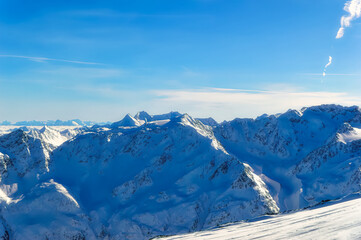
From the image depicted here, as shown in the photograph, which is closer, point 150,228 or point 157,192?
point 150,228

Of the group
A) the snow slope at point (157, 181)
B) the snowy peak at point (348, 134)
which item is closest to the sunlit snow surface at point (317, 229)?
the snow slope at point (157, 181)

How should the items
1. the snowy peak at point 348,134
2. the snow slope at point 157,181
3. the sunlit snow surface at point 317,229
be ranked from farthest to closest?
the snowy peak at point 348,134, the snow slope at point 157,181, the sunlit snow surface at point 317,229

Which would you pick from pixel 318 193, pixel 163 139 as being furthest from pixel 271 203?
pixel 163 139

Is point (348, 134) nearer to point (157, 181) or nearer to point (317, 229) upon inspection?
point (157, 181)

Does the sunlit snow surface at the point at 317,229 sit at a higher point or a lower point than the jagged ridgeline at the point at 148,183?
higher

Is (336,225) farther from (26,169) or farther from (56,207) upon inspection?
(26,169)

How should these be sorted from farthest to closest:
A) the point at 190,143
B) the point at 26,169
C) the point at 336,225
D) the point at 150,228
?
the point at 190,143 → the point at 26,169 → the point at 150,228 → the point at 336,225

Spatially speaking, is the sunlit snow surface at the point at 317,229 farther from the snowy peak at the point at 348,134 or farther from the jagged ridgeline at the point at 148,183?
the snowy peak at the point at 348,134

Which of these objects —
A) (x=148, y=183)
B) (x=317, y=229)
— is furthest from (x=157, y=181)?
(x=317, y=229)
